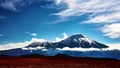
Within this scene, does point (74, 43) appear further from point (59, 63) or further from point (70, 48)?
point (59, 63)

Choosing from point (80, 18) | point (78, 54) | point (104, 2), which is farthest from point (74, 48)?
point (104, 2)

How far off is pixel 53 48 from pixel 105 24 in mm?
1632

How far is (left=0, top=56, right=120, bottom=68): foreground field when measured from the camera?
1020cm

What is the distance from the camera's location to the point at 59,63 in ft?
34.0

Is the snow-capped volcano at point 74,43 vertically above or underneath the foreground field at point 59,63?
above

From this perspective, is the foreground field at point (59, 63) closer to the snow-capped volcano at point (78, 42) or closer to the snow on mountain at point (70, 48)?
the snow on mountain at point (70, 48)

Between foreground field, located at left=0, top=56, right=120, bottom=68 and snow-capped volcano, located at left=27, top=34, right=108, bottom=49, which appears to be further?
snow-capped volcano, located at left=27, top=34, right=108, bottom=49

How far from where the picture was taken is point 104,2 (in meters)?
10.7

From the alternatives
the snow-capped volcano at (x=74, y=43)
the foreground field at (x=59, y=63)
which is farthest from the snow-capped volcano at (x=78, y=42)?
the foreground field at (x=59, y=63)

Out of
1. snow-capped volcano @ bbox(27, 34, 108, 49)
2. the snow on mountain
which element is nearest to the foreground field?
the snow on mountain

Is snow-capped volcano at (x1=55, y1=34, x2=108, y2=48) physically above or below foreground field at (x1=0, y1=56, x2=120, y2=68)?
above

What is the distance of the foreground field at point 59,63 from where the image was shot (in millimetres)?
10203

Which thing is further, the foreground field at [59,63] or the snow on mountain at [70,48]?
the snow on mountain at [70,48]

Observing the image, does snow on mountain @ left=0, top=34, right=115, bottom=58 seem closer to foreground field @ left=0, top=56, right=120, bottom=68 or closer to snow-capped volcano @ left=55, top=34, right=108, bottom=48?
snow-capped volcano @ left=55, top=34, right=108, bottom=48
